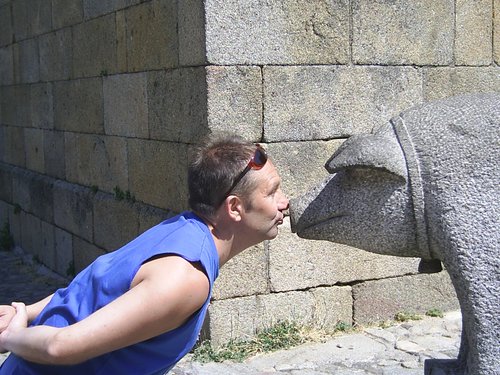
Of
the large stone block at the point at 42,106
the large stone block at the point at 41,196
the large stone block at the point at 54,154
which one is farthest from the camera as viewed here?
the large stone block at the point at 42,106

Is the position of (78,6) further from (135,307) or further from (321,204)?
(135,307)

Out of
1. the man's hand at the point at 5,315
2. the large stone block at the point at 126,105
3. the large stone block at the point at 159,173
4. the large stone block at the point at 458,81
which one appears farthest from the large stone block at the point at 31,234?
the man's hand at the point at 5,315

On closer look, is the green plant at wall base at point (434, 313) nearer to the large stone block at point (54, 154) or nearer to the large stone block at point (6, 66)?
the large stone block at point (54, 154)

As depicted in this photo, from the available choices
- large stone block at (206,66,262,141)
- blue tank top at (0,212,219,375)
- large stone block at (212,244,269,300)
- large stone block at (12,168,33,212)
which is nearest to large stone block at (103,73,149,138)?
large stone block at (206,66,262,141)

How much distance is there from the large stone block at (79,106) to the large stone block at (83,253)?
94cm

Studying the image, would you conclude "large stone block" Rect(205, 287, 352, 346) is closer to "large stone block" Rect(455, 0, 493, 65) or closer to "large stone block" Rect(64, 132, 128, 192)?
"large stone block" Rect(64, 132, 128, 192)

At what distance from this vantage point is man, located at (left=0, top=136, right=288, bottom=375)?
201 cm

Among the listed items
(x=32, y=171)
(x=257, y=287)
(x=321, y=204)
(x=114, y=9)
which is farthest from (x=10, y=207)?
(x=321, y=204)

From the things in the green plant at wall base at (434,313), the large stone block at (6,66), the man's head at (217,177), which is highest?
the large stone block at (6,66)

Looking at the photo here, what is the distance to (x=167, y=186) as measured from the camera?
5.45 meters

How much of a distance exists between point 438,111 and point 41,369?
131 cm

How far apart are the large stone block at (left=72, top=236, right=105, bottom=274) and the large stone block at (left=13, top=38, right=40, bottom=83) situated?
2.06m

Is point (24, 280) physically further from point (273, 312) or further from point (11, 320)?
point (11, 320)

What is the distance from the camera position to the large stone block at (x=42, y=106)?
26.2 ft
